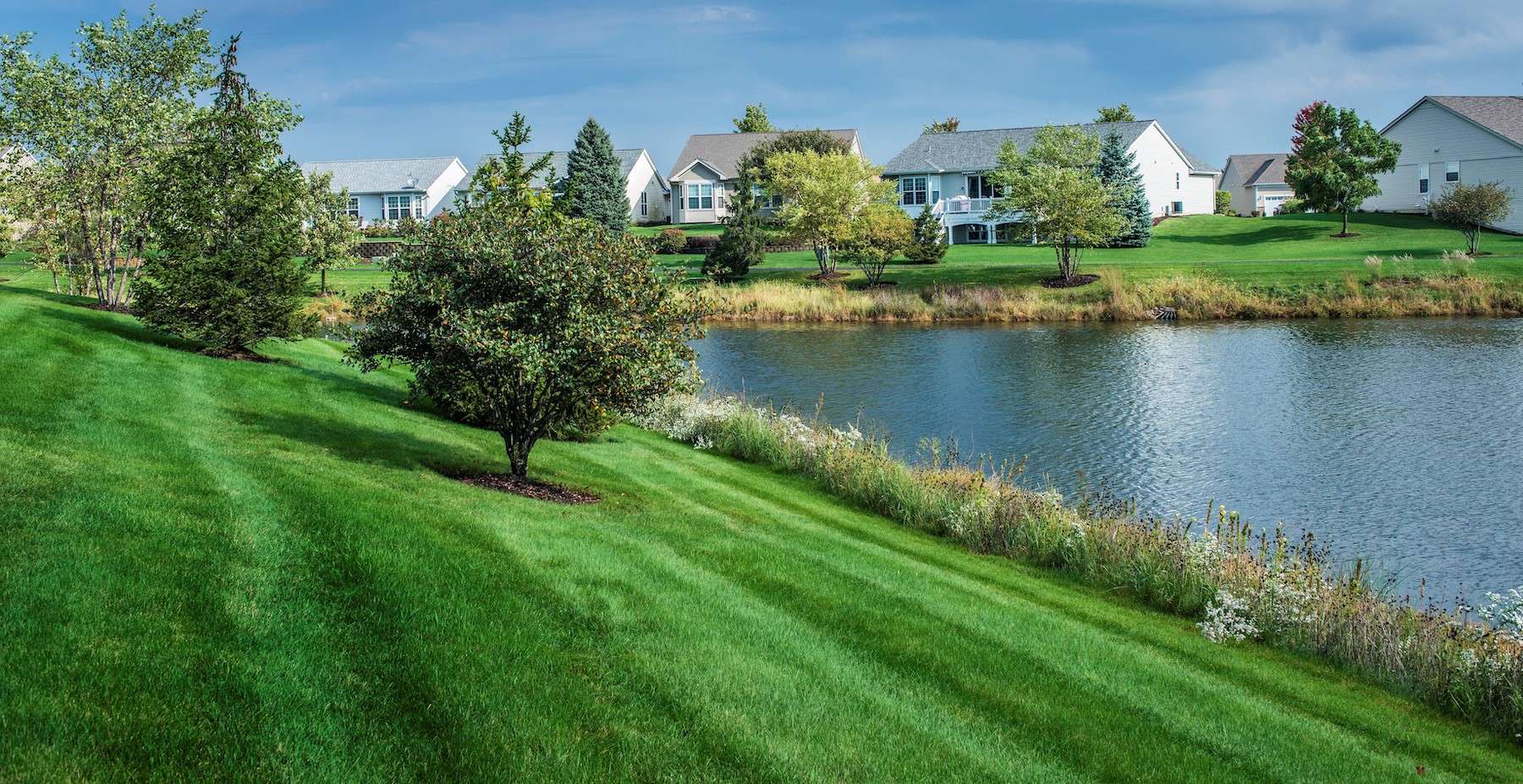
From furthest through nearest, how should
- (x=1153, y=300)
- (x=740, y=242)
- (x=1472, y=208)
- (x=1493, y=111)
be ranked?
(x=1493, y=111) → (x=740, y=242) → (x=1472, y=208) → (x=1153, y=300)

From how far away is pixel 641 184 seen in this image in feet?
324

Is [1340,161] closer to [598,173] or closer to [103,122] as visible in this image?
[598,173]

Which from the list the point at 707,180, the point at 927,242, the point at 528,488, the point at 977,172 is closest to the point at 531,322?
the point at 528,488

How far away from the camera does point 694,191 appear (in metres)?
96.9

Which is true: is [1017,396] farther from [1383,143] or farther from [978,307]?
[1383,143]

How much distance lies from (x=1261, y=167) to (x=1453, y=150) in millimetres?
35482

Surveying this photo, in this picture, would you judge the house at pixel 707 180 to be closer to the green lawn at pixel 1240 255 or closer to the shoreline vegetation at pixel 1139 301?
the green lawn at pixel 1240 255

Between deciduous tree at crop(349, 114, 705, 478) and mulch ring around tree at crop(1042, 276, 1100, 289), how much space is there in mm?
44816

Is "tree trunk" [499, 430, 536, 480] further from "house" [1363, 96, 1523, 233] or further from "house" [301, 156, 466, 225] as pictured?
"house" [301, 156, 466, 225]

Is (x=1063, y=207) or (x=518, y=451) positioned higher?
(x=1063, y=207)

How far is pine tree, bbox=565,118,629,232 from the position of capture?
260 feet

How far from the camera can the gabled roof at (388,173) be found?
97.6m

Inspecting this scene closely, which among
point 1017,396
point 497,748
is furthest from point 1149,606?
point 1017,396

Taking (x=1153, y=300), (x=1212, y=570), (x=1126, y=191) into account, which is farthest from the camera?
(x=1126, y=191)
